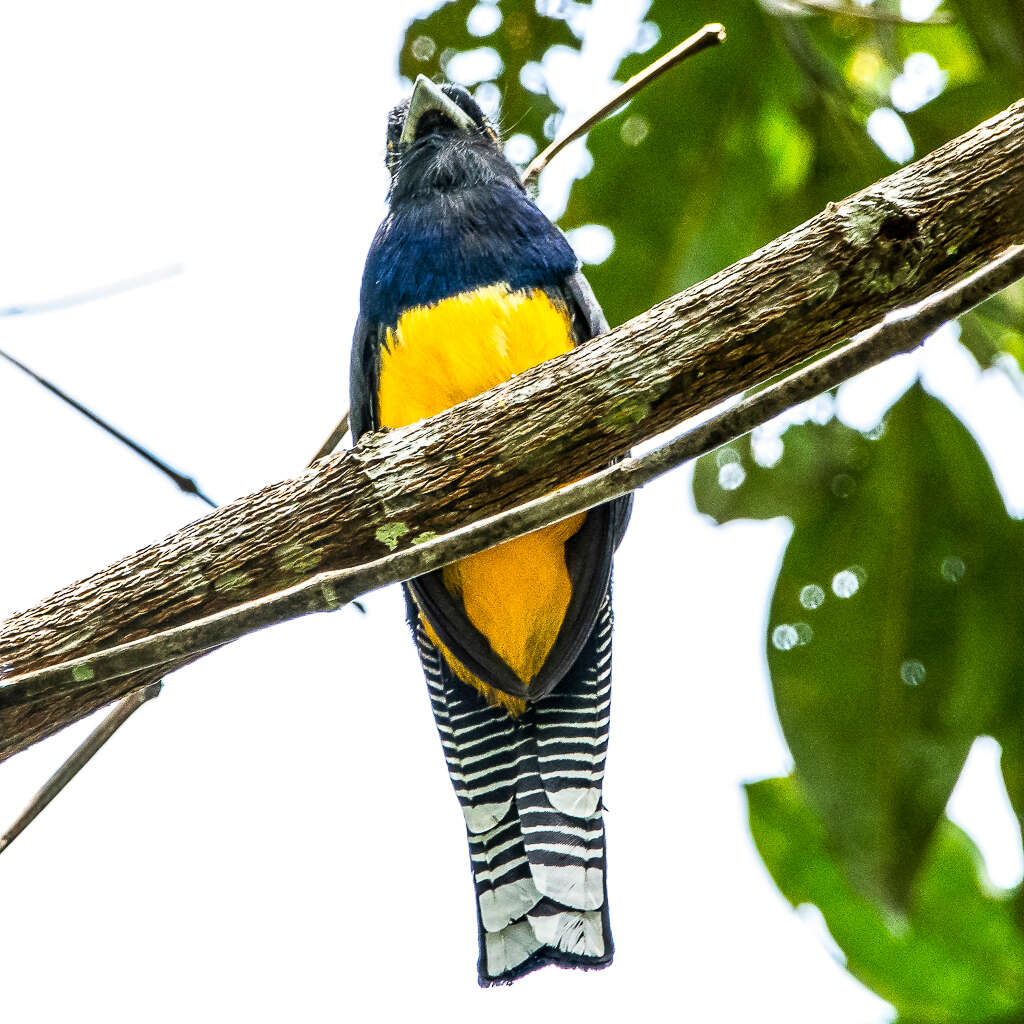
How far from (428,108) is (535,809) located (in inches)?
76.7

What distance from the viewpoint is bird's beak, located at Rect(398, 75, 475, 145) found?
3516 mm

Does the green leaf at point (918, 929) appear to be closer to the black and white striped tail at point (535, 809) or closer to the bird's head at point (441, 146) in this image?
the black and white striped tail at point (535, 809)

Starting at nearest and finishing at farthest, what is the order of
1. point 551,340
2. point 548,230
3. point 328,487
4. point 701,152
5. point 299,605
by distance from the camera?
1. point 299,605
2. point 328,487
3. point 551,340
4. point 548,230
5. point 701,152

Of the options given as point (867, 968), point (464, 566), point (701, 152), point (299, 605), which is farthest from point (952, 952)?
point (299, 605)

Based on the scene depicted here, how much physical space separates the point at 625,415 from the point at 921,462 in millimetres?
1275

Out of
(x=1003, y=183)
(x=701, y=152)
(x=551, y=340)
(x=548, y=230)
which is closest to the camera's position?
(x=1003, y=183)

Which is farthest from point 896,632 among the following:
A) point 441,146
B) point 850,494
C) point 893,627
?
point 441,146

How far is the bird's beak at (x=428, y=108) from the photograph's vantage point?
3.52 metres

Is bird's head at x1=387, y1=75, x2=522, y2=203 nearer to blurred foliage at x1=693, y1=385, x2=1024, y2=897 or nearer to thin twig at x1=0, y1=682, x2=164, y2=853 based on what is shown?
blurred foliage at x1=693, y1=385, x2=1024, y2=897

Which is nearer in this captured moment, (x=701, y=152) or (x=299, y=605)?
(x=299, y=605)

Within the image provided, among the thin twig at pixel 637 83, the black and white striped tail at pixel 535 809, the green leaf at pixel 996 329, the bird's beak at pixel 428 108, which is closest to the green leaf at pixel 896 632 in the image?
the green leaf at pixel 996 329

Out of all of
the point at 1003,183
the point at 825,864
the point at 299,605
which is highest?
the point at 1003,183

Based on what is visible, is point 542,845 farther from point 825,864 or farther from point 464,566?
point 825,864

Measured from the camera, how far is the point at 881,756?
3.06 metres
